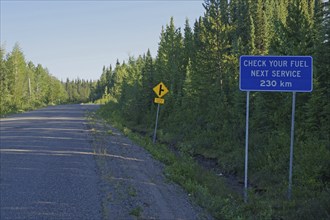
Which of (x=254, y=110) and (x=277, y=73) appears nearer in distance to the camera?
(x=277, y=73)

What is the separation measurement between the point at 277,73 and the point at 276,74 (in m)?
0.04

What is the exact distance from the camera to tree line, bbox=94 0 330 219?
12.1 m

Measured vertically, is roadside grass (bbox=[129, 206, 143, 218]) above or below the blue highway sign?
below

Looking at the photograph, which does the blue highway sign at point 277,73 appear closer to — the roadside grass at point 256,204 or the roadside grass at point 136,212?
A: the roadside grass at point 256,204

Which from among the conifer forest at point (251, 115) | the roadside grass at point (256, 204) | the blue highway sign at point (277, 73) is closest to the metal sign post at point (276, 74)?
the blue highway sign at point (277, 73)

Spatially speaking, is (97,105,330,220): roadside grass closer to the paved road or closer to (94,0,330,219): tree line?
(94,0,330,219): tree line

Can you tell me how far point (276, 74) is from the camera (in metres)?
9.42

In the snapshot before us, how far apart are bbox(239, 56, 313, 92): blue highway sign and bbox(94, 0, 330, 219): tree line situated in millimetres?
2850

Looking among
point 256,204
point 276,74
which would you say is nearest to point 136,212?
point 256,204

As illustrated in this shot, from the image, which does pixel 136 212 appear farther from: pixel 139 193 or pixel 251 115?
pixel 251 115

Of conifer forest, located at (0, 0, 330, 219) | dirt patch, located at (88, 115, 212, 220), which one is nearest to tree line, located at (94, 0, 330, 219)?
conifer forest, located at (0, 0, 330, 219)

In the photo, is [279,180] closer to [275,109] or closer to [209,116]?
[275,109]

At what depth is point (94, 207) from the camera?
270 inches

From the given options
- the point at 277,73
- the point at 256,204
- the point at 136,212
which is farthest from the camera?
the point at 277,73
